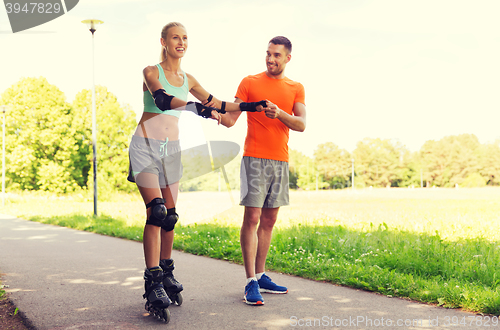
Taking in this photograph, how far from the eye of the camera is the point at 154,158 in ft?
11.6

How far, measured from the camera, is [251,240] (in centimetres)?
402

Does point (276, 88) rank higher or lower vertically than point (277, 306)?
higher

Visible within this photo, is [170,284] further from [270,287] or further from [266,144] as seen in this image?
[266,144]

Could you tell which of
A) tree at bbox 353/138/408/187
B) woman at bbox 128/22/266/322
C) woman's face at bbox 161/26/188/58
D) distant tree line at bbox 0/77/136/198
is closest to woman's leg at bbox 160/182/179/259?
woman at bbox 128/22/266/322

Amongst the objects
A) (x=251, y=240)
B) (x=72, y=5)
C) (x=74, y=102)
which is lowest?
(x=251, y=240)

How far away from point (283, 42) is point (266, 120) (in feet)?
2.37

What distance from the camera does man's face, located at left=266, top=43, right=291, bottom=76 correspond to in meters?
3.96

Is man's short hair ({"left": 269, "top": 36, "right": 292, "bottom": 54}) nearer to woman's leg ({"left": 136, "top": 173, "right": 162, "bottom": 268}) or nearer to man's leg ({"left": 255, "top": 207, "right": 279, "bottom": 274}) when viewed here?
man's leg ({"left": 255, "top": 207, "right": 279, "bottom": 274})

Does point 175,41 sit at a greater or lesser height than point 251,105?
greater

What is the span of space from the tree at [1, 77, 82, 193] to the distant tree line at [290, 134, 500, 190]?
53316 mm

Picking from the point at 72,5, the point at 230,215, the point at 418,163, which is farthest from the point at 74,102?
the point at 418,163

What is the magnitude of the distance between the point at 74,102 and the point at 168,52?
38.1 m

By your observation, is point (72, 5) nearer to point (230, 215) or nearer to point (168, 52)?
point (168, 52)

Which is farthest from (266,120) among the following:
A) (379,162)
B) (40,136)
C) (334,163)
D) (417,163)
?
(417,163)
